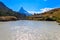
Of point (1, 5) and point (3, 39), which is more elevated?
point (1, 5)

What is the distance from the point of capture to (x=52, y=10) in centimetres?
11969

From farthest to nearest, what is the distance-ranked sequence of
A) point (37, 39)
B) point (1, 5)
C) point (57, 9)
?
point (1, 5) → point (57, 9) → point (37, 39)

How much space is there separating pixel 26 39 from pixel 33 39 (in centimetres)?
53

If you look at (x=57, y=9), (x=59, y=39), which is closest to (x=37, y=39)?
(x=59, y=39)

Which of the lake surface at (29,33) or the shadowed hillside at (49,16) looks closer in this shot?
the lake surface at (29,33)

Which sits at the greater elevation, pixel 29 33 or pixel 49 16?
pixel 49 16

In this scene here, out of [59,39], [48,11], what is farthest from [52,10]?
[59,39]

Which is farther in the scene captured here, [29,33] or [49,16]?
[49,16]

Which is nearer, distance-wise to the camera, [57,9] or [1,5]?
[57,9]

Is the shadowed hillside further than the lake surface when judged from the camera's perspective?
Yes

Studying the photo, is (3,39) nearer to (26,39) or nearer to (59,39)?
(26,39)

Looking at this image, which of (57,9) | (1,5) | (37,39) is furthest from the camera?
(1,5)

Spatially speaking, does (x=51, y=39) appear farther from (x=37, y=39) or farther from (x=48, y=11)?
(x=48, y=11)

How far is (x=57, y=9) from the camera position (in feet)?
385
